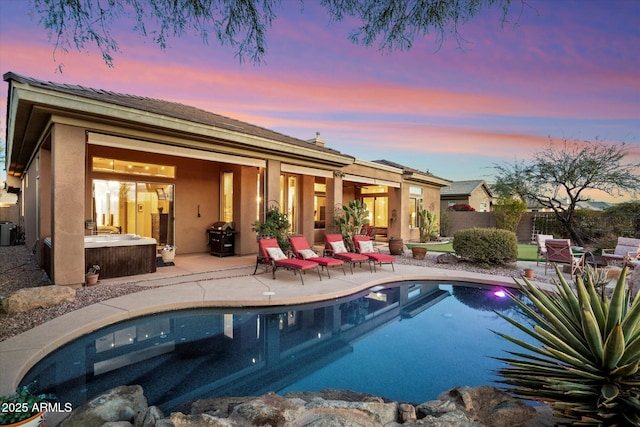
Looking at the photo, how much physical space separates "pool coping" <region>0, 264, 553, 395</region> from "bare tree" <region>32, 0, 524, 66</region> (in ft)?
11.3

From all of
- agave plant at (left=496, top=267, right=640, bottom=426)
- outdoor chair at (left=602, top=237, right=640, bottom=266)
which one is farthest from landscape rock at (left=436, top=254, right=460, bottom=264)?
agave plant at (left=496, top=267, right=640, bottom=426)

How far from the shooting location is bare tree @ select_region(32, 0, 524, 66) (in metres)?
3.30

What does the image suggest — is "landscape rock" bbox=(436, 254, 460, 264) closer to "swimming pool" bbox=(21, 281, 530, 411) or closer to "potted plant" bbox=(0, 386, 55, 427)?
"swimming pool" bbox=(21, 281, 530, 411)

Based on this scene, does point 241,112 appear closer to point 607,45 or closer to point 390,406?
point 607,45

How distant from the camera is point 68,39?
10.8ft

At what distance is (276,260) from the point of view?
7.99 m

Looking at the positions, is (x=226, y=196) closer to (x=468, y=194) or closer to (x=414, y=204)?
(x=414, y=204)

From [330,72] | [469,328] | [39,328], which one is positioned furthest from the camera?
[330,72]

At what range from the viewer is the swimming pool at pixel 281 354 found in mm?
3557

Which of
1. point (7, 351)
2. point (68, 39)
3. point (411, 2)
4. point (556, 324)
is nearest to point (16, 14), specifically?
point (68, 39)

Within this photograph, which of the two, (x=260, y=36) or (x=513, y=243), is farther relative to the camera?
(x=513, y=243)

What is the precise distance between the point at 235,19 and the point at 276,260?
545cm

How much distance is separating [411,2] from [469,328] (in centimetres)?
519

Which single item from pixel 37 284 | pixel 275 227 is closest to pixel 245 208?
pixel 275 227
